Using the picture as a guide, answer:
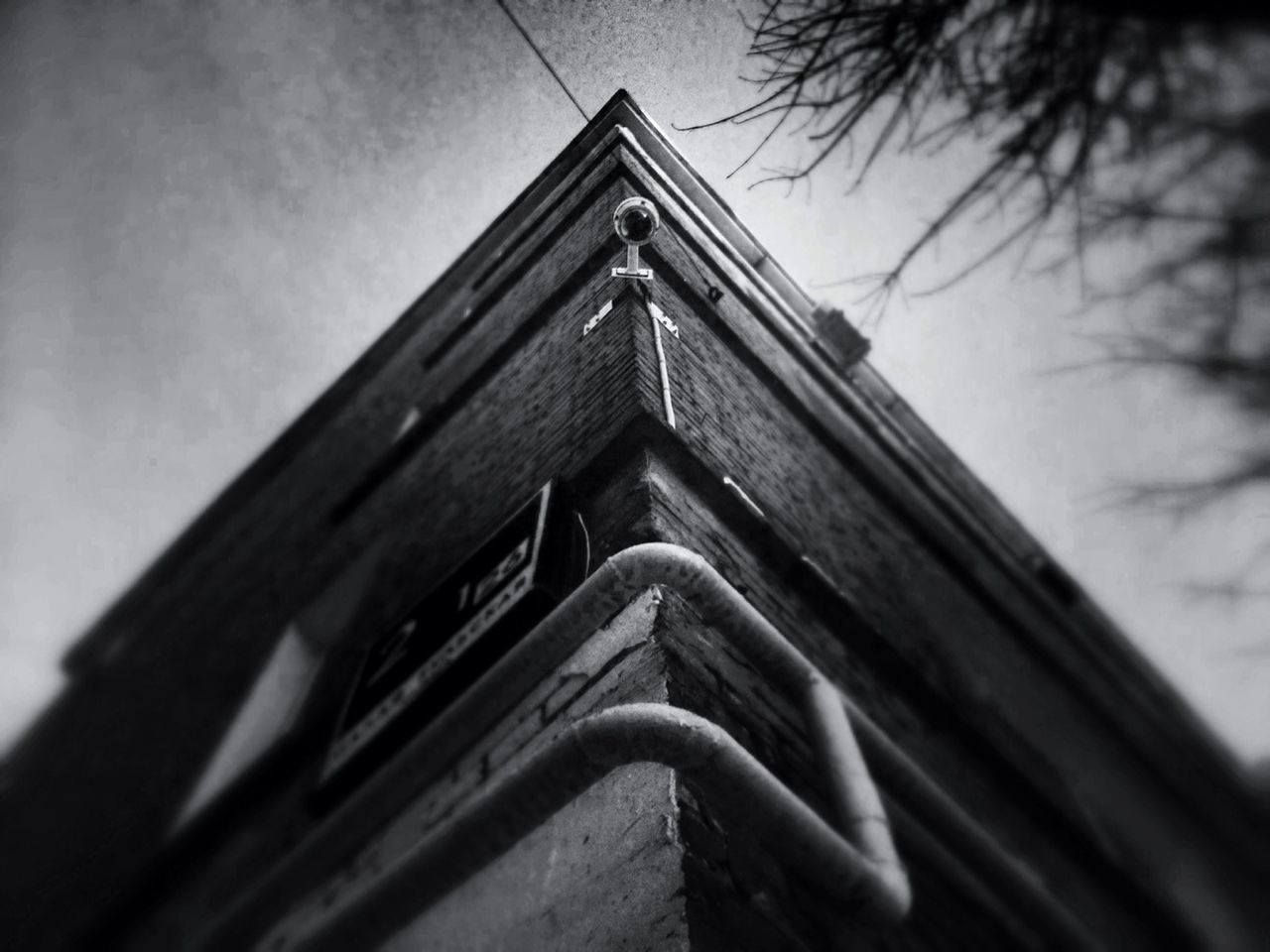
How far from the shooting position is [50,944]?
3.81 m

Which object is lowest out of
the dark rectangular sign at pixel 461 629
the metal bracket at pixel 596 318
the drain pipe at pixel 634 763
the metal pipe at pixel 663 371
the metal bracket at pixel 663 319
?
the drain pipe at pixel 634 763

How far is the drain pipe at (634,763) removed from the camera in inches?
61.9

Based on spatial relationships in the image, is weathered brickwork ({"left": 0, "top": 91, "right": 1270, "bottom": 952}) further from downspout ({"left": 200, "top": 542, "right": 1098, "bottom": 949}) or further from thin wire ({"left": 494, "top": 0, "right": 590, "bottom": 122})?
thin wire ({"left": 494, "top": 0, "right": 590, "bottom": 122})

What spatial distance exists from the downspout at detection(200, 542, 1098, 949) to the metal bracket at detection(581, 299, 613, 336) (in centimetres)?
211

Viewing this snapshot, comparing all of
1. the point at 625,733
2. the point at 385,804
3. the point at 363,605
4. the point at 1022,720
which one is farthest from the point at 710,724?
the point at 1022,720

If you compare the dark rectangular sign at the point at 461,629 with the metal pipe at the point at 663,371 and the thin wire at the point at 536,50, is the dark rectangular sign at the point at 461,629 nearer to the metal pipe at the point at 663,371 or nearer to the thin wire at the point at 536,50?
the metal pipe at the point at 663,371

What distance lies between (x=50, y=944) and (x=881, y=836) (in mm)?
4011

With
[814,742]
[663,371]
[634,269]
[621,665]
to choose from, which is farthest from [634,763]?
[634,269]

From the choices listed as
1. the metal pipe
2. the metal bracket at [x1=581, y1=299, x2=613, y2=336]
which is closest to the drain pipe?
the metal pipe

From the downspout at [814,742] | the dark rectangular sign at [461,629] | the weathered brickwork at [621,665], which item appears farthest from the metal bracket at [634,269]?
the downspout at [814,742]

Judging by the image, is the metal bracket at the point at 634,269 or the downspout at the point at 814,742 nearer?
the downspout at the point at 814,742

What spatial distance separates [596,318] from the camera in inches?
157

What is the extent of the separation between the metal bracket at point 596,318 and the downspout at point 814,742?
6.92 feet

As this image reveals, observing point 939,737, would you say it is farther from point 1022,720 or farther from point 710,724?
point 710,724
